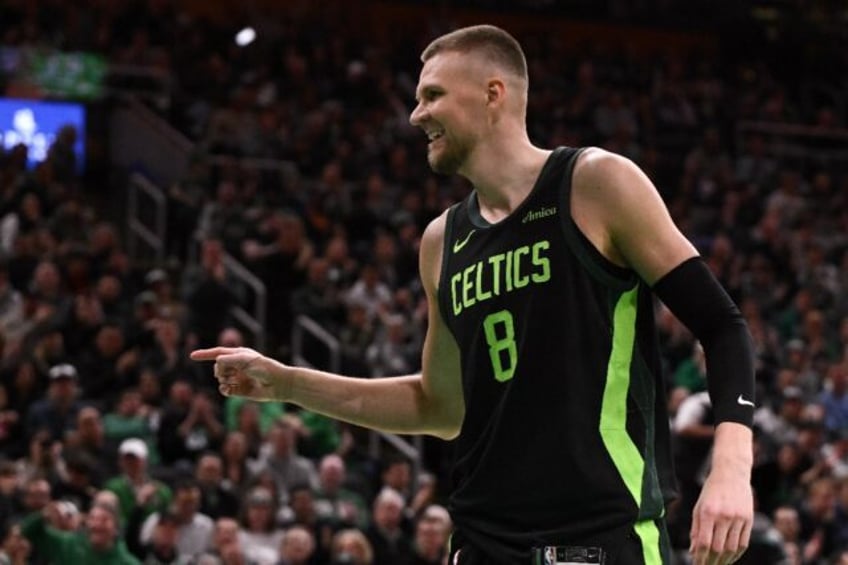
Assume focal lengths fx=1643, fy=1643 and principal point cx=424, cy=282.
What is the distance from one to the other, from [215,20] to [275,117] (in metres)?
4.20

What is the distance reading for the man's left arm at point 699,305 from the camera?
371cm

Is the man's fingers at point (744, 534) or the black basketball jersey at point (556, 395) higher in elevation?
the black basketball jersey at point (556, 395)

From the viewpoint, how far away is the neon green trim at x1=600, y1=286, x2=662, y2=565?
4.12 m

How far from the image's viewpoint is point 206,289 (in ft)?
48.8

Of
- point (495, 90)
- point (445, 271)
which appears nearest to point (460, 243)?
point (445, 271)

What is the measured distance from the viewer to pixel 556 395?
13.7 feet

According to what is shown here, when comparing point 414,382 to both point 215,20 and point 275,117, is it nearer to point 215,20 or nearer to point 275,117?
point 275,117

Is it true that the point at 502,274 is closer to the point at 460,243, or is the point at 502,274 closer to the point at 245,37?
the point at 460,243

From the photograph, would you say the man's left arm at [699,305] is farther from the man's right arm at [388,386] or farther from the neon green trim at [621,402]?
the man's right arm at [388,386]

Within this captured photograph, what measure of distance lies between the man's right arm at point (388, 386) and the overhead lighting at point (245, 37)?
16.7 metres

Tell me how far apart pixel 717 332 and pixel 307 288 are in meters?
12.4

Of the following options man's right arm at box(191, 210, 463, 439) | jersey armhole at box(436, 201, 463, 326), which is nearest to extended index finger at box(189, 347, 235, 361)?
man's right arm at box(191, 210, 463, 439)

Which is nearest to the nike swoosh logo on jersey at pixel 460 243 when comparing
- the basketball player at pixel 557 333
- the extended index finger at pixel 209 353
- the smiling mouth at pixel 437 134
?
the basketball player at pixel 557 333

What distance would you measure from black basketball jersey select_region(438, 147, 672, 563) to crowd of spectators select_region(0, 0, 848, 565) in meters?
4.46
